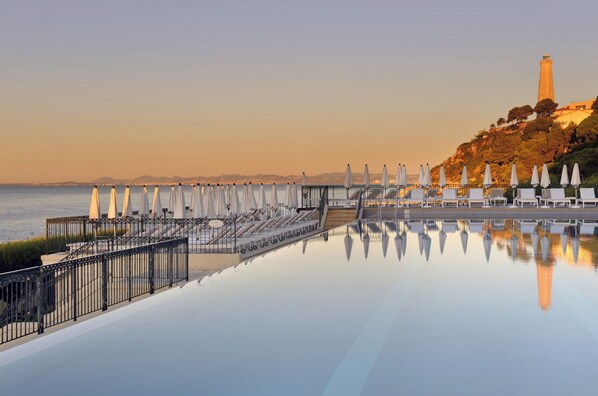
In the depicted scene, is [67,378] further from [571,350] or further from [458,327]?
[571,350]

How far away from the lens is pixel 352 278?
978 centimetres

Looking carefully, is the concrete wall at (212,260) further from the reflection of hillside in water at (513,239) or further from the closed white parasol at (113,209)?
the closed white parasol at (113,209)

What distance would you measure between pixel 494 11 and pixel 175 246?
29918mm

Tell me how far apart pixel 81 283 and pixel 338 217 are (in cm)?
1597

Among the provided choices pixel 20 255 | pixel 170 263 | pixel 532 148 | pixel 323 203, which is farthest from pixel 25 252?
pixel 532 148

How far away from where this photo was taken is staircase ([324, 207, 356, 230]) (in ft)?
77.5

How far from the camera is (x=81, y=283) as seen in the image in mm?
8383

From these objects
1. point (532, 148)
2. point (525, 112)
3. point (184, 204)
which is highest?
point (525, 112)

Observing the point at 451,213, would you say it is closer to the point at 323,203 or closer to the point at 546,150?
the point at 323,203

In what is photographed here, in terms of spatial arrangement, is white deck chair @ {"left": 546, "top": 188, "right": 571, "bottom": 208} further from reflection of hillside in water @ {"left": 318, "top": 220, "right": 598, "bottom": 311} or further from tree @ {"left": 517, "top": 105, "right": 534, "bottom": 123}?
tree @ {"left": 517, "top": 105, "right": 534, "bottom": 123}

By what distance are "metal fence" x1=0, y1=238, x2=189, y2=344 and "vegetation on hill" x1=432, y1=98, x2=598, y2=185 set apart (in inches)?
947

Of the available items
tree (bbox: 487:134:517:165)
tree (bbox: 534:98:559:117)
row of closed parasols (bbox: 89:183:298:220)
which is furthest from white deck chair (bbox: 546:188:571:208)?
tree (bbox: 534:98:559:117)

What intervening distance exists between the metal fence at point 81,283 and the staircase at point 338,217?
13.7 m

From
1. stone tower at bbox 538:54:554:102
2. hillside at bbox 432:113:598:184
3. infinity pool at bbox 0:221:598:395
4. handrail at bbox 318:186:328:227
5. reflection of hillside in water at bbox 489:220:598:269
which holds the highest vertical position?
stone tower at bbox 538:54:554:102
